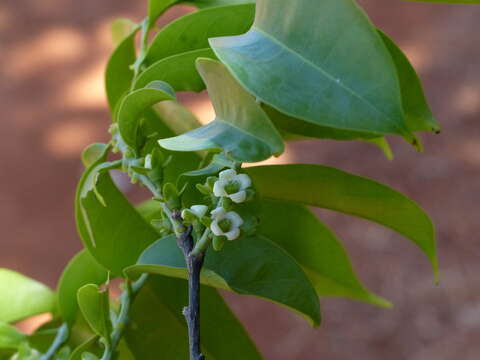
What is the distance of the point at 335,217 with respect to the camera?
66.1 inches

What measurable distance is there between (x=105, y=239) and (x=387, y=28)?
1737mm

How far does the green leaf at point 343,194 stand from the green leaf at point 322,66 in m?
0.11

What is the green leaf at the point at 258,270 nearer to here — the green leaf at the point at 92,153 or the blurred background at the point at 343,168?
the green leaf at the point at 92,153

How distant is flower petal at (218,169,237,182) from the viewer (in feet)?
1.01

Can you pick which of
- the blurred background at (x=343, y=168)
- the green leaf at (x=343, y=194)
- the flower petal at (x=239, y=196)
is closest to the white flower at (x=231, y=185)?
the flower petal at (x=239, y=196)

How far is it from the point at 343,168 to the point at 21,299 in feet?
4.32

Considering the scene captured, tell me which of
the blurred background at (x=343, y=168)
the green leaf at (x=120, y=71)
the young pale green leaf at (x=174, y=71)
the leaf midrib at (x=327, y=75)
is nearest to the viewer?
the leaf midrib at (x=327, y=75)

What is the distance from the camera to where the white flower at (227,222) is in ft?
1.00

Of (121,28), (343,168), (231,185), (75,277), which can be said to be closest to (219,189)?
(231,185)

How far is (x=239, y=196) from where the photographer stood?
0.30 metres

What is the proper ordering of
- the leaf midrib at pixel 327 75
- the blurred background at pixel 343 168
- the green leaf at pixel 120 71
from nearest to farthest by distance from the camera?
the leaf midrib at pixel 327 75, the green leaf at pixel 120 71, the blurred background at pixel 343 168

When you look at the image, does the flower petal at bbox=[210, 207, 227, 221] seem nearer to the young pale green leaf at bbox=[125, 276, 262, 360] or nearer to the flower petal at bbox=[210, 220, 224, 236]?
the flower petal at bbox=[210, 220, 224, 236]

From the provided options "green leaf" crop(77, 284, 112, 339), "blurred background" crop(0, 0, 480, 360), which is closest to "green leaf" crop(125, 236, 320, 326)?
"green leaf" crop(77, 284, 112, 339)

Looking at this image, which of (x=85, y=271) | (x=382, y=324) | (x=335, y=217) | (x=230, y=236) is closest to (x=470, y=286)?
(x=382, y=324)
